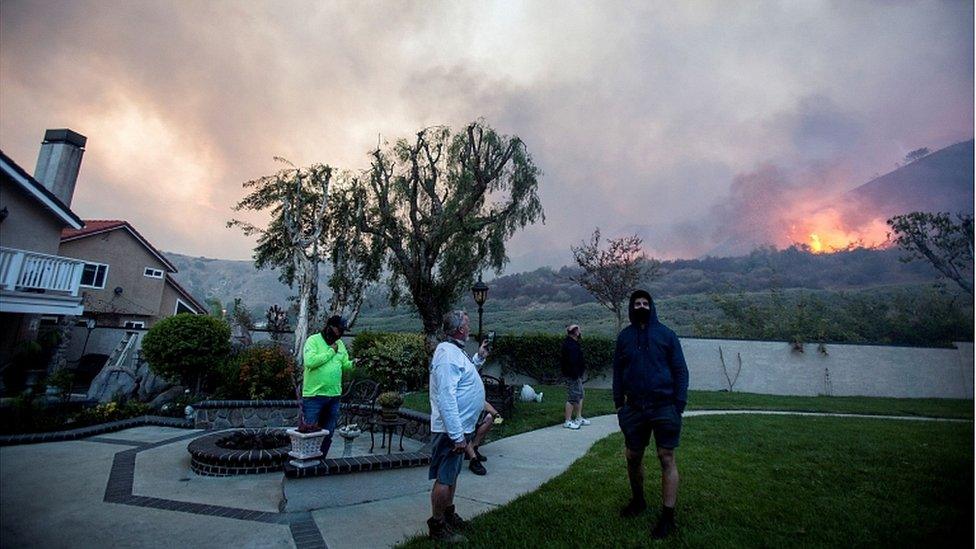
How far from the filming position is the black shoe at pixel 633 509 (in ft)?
12.3

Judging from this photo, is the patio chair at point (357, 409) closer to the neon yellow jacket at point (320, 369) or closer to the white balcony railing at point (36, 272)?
the neon yellow jacket at point (320, 369)

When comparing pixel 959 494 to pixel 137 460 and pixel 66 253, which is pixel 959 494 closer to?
pixel 66 253

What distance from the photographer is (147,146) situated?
275 centimetres

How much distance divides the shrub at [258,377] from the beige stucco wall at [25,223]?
28.8 feet

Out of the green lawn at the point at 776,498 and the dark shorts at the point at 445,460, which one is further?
the dark shorts at the point at 445,460

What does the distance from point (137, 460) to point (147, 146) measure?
4.66 metres

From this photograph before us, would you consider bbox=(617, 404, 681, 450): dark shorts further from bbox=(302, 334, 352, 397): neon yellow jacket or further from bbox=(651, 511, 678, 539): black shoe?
bbox=(302, 334, 352, 397): neon yellow jacket

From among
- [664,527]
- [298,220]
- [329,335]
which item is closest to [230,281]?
[298,220]

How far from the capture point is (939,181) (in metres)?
2.31

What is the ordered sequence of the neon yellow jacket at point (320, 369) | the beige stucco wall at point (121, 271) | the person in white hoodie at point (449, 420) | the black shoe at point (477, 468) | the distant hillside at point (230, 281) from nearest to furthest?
the person in white hoodie at point (449, 420), the beige stucco wall at point (121, 271), the neon yellow jacket at point (320, 369), the black shoe at point (477, 468), the distant hillside at point (230, 281)

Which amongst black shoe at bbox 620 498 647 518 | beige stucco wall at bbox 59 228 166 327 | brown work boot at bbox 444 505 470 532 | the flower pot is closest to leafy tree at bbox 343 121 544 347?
beige stucco wall at bbox 59 228 166 327

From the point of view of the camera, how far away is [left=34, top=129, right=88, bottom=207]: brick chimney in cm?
218

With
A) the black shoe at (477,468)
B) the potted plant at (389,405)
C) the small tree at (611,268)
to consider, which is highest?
the small tree at (611,268)

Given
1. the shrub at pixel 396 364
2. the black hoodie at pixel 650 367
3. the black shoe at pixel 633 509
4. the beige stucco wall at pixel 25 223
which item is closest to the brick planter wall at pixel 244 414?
the shrub at pixel 396 364
